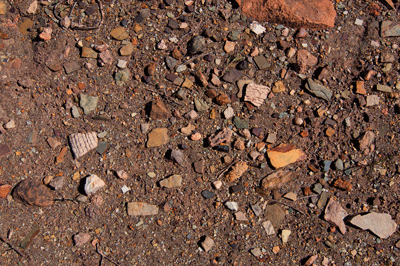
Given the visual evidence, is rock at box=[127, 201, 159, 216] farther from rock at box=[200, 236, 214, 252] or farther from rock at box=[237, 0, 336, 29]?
rock at box=[237, 0, 336, 29]

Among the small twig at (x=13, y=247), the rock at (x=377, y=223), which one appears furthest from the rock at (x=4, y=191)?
the rock at (x=377, y=223)

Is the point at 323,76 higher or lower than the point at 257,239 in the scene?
higher

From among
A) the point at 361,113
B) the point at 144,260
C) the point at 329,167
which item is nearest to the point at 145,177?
the point at 144,260

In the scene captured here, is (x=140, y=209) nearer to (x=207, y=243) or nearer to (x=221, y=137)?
(x=207, y=243)

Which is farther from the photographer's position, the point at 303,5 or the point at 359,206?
the point at 303,5

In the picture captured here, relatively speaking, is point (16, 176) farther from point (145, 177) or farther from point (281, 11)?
point (281, 11)

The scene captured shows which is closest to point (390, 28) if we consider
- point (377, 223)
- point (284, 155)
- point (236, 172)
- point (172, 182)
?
point (284, 155)
